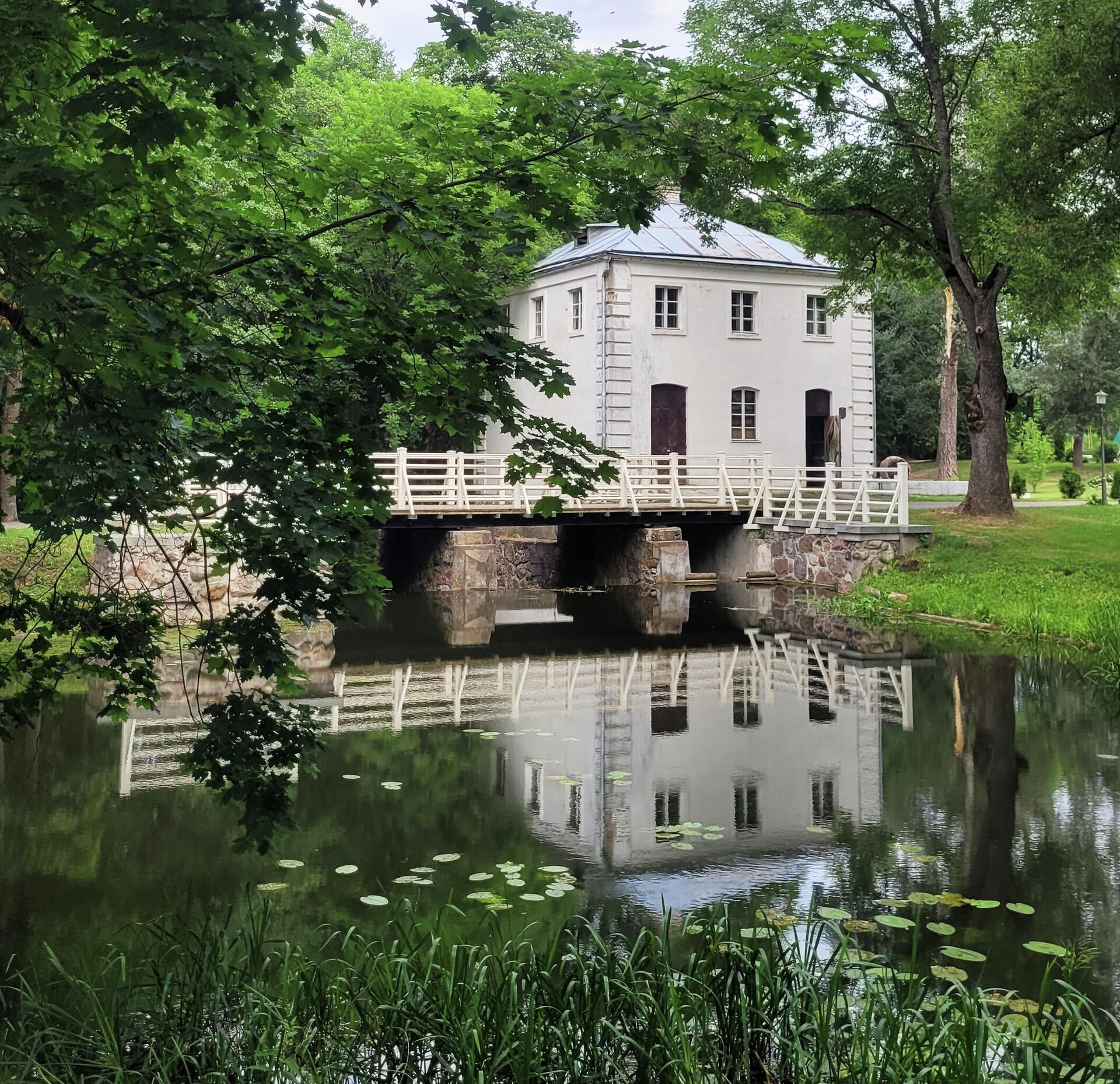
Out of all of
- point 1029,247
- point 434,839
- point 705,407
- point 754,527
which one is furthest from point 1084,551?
point 434,839

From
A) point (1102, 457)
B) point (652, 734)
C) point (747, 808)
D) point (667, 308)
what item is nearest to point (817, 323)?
point (667, 308)

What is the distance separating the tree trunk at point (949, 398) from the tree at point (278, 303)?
3224cm

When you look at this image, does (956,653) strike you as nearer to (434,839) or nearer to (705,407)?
(434,839)

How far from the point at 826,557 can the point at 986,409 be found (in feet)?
12.2

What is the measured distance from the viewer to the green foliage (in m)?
39.9

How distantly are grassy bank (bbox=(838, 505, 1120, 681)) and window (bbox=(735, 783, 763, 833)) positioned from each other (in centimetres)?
631

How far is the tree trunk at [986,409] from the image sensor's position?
73.0 feet

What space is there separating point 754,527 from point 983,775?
16.0m

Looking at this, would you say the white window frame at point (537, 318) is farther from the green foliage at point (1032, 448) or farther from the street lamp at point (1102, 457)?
the green foliage at point (1032, 448)

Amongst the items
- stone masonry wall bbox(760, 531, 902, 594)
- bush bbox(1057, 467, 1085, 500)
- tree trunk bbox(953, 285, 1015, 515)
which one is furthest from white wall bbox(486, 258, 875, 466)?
tree trunk bbox(953, 285, 1015, 515)

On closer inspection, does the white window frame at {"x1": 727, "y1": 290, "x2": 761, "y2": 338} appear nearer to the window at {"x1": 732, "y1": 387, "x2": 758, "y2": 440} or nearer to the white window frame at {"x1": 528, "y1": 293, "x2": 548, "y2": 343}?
the window at {"x1": 732, "y1": 387, "x2": 758, "y2": 440}


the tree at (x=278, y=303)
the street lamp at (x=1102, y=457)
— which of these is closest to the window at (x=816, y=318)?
the street lamp at (x=1102, y=457)

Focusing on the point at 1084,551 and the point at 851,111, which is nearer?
the point at 1084,551

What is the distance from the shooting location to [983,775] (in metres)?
9.33
